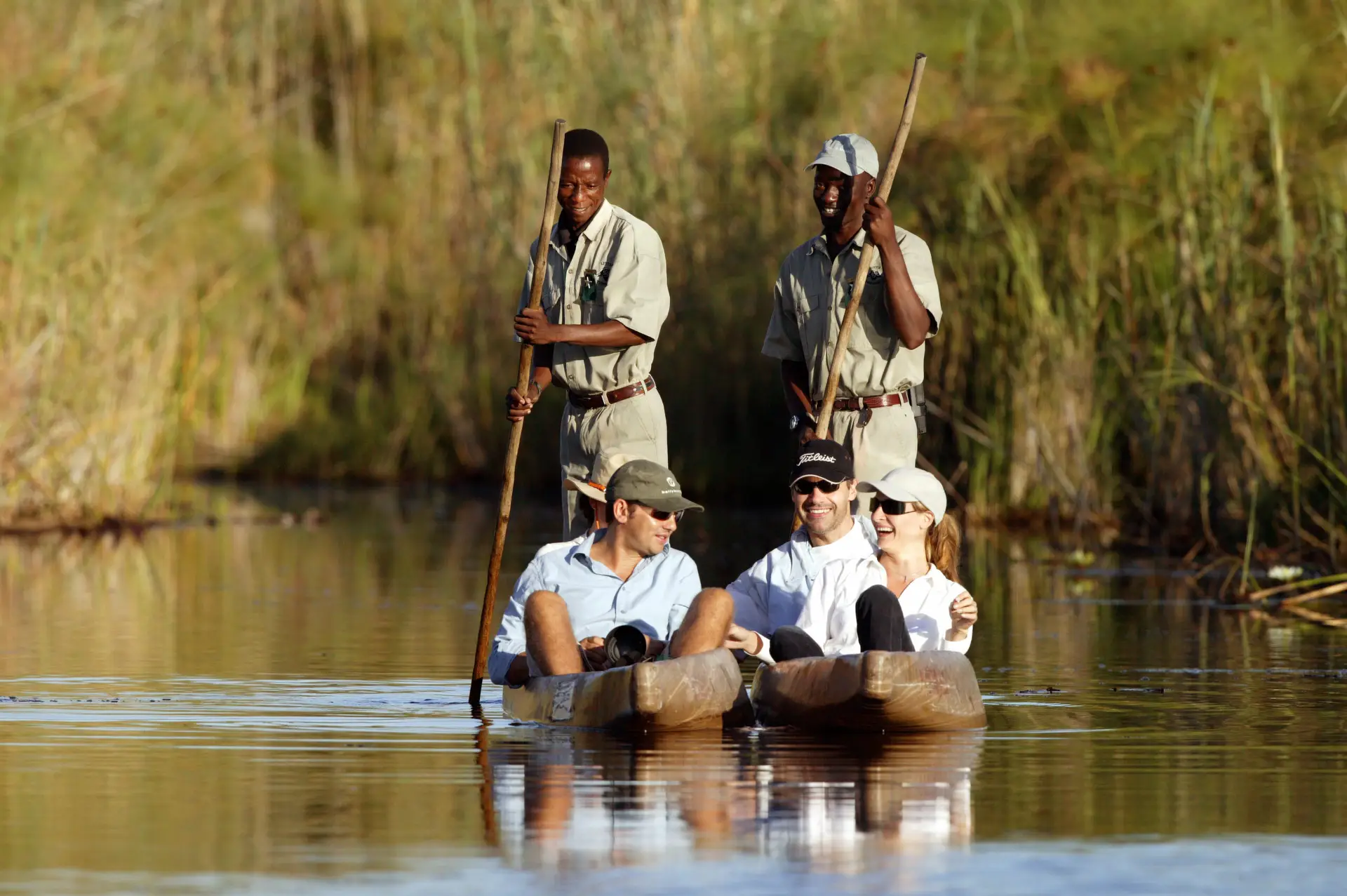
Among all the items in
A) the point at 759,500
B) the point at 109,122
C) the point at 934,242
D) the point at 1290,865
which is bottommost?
the point at 1290,865

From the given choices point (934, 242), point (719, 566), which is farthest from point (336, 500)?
point (719, 566)

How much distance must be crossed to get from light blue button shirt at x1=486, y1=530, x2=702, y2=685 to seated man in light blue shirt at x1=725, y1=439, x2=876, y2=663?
0.83ft

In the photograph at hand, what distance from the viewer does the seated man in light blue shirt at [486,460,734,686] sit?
10039mm

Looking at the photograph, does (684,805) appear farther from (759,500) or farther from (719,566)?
(759,500)

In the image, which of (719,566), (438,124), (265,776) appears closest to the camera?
(265,776)

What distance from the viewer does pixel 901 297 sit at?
1080cm

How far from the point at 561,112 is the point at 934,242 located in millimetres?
7576

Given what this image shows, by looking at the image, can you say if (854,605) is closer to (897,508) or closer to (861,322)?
(897,508)

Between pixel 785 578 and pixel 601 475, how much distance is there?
0.93m

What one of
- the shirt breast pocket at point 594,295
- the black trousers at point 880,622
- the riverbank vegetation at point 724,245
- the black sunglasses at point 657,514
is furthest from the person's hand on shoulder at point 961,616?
the riverbank vegetation at point 724,245

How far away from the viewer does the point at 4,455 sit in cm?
1930

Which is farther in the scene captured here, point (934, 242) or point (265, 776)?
point (934, 242)

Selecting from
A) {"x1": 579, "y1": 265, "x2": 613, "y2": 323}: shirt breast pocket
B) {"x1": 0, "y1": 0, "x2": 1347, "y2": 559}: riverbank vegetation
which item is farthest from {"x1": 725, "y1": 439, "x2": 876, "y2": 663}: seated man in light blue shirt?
{"x1": 0, "y1": 0, "x2": 1347, "y2": 559}: riverbank vegetation

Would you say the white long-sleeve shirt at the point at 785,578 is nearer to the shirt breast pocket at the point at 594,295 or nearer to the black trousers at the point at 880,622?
the black trousers at the point at 880,622
